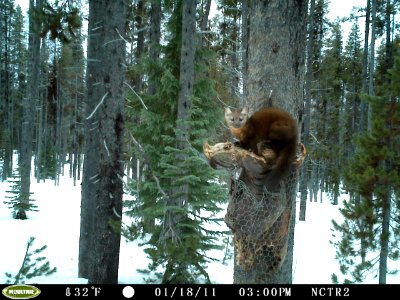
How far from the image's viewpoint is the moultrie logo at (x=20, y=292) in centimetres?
349

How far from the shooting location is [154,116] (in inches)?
428

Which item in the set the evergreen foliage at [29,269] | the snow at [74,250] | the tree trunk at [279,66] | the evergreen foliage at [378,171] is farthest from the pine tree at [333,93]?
the tree trunk at [279,66]

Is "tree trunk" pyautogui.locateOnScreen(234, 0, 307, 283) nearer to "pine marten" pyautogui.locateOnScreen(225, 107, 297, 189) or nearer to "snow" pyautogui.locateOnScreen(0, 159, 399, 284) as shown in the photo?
"pine marten" pyautogui.locateOnScreen(225, 107, 297, 189)

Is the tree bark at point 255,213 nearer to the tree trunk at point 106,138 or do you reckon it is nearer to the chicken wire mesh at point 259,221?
the chicken wire mesh at point 259,221

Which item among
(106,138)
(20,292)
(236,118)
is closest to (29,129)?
(106,138)

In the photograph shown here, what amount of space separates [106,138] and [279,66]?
14.2 ft

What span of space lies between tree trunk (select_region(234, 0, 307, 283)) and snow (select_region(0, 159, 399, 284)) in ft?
11.2

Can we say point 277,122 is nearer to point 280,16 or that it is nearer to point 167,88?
point 280,16

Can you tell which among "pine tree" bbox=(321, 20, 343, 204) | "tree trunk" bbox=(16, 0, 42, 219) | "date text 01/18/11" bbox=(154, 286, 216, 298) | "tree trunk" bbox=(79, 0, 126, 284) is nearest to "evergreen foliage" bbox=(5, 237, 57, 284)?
"tree trunk" bbox=(79, 0, 126, 284)

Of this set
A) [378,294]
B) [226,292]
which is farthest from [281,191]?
[378,294]

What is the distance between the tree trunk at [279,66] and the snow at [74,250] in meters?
3.42

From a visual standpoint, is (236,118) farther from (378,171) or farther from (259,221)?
(378,171)

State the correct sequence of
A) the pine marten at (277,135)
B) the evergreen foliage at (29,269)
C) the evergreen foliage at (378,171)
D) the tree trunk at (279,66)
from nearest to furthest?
the pine marten at (277,135)
the tree trunk at (279,66)
the evergreen foliage at (29,269)
the evergreen foliage at (378,171)

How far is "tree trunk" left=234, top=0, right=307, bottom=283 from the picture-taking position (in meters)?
2.95
